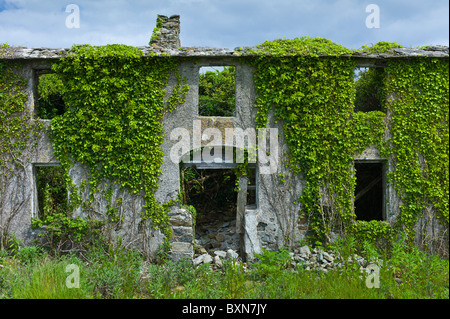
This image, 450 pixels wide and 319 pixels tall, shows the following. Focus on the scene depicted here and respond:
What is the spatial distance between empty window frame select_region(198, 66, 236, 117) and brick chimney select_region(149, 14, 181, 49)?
269 cm

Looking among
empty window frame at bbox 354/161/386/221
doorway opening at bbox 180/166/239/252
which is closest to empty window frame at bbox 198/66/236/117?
doorway opening at bbox 180/166/239/252

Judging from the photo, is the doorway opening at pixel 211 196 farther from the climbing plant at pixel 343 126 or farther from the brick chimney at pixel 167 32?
the brick chimney at pixel 167 32

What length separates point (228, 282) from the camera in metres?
5.90

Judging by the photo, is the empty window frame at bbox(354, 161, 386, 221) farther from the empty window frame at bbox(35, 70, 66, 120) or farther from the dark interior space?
the empty window frame at bbox(35, 70, 66, 120)

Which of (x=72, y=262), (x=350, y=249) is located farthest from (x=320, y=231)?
(x=72, y=262)

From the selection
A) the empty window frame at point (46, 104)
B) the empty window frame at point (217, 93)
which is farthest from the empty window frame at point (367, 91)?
the empty window frame at point (46, 104)

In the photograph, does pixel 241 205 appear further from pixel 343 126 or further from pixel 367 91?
pixel 367 91

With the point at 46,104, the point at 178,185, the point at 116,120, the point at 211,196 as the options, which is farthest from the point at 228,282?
the point at 46,104

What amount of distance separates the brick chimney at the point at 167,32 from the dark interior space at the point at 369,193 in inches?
267

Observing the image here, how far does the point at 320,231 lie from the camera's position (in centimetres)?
783

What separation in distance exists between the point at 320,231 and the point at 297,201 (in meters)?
0.92

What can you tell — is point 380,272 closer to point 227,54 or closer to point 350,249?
point 350,249
